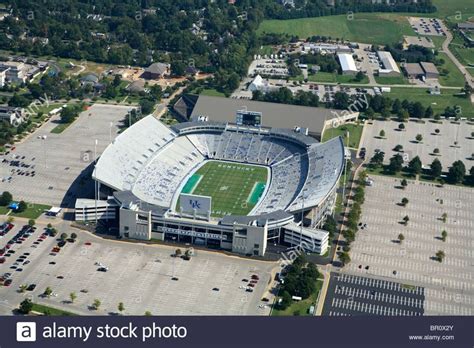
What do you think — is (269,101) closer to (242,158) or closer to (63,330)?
(242,158)

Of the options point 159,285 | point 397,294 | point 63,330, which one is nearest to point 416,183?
point 397,294

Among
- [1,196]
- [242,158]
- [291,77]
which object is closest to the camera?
[1,196]

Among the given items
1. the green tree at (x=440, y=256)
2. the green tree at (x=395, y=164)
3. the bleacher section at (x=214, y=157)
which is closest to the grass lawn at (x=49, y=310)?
the bleacher section at (x=214, y=157)

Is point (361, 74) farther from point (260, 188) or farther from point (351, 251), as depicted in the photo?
point (351, 251)

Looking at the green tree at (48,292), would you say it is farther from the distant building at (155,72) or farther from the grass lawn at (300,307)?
the distant building at (155,72)

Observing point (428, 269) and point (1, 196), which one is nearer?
point (428, 269)

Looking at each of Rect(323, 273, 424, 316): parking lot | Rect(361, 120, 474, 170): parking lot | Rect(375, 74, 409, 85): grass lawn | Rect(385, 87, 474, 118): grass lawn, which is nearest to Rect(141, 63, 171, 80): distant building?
Rect(375, 74, 409, 85): grass lawn

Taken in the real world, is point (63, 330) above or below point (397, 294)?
above

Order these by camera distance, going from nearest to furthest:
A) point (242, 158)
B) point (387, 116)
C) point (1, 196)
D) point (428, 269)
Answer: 1. point (428, 269)
2. point (1, 196)
3. point (242, 158)
4. point (387, 116)

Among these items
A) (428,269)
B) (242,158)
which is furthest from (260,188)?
(428,269)
